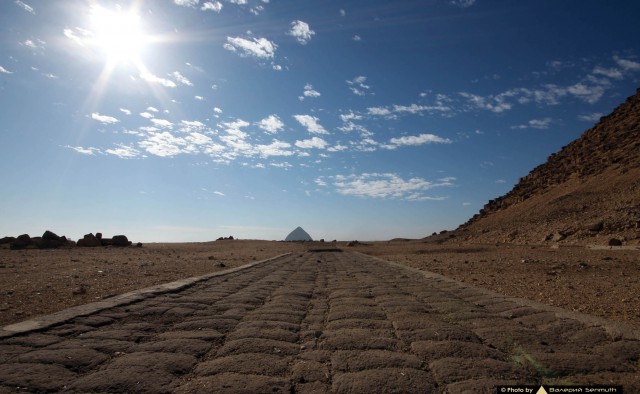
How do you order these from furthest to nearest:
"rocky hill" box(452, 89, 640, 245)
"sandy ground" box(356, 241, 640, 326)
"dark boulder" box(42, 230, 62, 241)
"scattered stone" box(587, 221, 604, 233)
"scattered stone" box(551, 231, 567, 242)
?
"dark boulder" box(42, 230, 62, 241) < "scattered stone" box(551, 231, 567, 242) < "rocky hill" box(452, 89, 640, 245) < "scattered stone" box(587, 221, 604, 233) < "sandy ground" box(356, 241, 640, 326)

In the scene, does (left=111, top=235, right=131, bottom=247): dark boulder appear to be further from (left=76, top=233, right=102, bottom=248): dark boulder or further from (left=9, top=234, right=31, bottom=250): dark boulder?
(left=9, top=234, right=31, bottom=250): dark boulder

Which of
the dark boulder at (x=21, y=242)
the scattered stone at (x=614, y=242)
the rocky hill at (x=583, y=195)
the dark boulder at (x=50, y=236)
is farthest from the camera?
the dark boulder at (x=50, y=236)

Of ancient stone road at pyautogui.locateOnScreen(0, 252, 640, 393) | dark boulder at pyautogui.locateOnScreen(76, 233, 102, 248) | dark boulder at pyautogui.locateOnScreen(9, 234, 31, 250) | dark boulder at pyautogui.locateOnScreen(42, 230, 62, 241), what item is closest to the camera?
ancient stone road at pyautogui.locateOnScreen(0, 252, 640, 393)

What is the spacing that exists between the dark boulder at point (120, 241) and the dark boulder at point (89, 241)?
3.39 ft

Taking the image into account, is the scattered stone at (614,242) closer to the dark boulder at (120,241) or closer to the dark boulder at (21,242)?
the dark boulder at (21,242)

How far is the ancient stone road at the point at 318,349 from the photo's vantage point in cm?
235

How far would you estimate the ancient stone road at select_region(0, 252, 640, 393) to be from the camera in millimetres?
2350

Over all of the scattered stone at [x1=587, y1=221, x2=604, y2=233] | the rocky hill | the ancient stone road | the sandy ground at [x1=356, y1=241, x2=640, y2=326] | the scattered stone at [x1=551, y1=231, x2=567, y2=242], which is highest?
the rocky hill

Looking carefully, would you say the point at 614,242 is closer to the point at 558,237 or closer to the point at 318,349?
the point at 558,237

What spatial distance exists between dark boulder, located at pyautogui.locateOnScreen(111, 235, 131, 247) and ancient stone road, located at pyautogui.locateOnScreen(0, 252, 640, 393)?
1103 inches

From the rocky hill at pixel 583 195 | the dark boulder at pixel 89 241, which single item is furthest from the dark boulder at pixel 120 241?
the rocky hill at pixel 583 195

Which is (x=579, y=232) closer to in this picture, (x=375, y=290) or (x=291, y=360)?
(x=375, y=290)

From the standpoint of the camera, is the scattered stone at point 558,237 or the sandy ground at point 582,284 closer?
the sandy ground at point 582,284

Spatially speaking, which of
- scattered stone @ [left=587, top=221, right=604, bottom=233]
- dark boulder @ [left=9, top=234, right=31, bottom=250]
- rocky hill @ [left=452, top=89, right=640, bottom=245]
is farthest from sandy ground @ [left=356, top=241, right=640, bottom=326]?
dark boulder @ [left=9, top=234, right=31, bottom=250]
